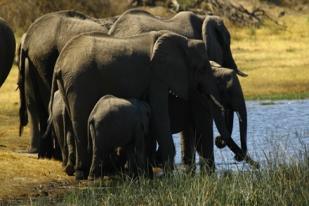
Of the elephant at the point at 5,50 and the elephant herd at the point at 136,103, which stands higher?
the elephant herd at the point at 136,103

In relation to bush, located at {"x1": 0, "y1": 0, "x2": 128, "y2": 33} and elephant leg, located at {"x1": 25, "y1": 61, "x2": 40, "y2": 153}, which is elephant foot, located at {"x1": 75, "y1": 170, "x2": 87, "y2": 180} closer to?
elephant leg, located at {"x1": 25, "y1": 61, "x2": 40, "y2": 153}

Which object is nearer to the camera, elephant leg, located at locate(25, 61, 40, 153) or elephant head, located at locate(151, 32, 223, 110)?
elephant head, located at locate(151, 32, 223, 110)

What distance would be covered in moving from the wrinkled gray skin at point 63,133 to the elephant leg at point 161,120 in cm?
118

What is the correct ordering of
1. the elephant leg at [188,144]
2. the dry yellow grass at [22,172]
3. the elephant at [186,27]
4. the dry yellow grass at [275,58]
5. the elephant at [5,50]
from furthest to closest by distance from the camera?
the dry yellow grass at [275,58], the elephant at [5,50], the elephant at [186,27], the elephant leg at [188,144], the dry yellow grass at [22,172]

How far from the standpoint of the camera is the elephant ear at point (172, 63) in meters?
14.0

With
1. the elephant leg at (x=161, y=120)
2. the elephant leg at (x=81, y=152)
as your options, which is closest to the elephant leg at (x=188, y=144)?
the elephant leg at (x=161, y=120)

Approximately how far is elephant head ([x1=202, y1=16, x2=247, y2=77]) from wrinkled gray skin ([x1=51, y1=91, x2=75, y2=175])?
122 inches

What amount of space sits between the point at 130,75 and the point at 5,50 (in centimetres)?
604

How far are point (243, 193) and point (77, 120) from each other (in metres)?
3.61

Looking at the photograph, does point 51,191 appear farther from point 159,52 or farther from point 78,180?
point 159,52

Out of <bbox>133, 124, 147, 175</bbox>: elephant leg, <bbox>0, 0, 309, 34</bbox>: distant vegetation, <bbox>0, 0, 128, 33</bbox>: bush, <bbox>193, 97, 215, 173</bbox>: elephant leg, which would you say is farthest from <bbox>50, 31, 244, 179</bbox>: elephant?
<bbox>0, 0, 128, 33</bbox>: bush

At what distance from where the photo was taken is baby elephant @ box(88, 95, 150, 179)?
43.0ft

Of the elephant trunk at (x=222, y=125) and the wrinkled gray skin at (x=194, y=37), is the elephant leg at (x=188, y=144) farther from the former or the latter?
the elephant trunk at (x=222, y=125)

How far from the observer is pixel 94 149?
13203mm
